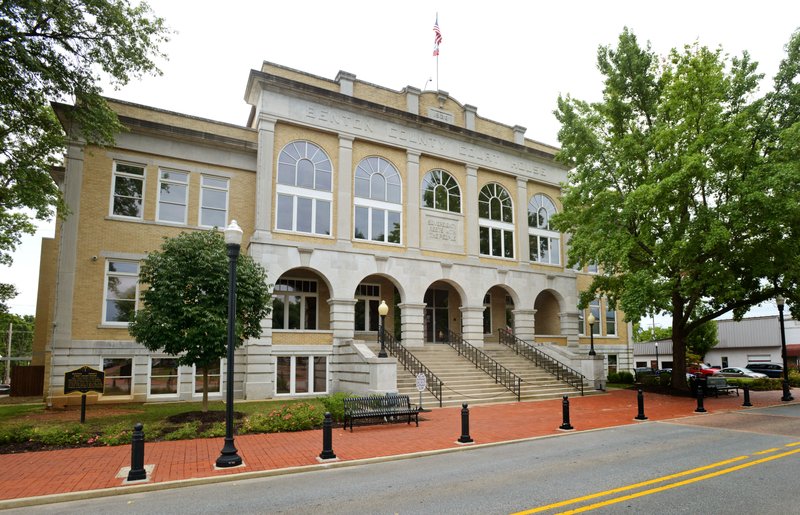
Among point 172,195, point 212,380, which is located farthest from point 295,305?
point 172,195

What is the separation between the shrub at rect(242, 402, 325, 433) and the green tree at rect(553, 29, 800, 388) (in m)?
13.9

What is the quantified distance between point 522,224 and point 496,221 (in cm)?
180

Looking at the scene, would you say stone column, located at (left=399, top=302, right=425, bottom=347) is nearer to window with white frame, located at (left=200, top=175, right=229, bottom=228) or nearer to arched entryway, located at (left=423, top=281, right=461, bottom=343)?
arched entryway, located at (left=423, top=281, right=461, bottom=343)

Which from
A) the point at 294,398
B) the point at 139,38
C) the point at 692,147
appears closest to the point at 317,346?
the point at 294,398

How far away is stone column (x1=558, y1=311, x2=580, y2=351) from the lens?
30.9 m

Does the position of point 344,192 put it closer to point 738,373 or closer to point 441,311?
point 441,311

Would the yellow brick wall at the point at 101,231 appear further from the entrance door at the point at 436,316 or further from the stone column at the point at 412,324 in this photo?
the entrance door at the point at 436,316

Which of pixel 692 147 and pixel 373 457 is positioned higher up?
pixel 692 147

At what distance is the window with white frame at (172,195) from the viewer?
74.8ft

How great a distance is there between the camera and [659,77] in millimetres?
23750

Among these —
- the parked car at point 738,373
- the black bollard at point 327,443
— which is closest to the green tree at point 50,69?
the black bollard at point 327,443

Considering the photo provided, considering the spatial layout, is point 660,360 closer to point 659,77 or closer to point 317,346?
point 659,77

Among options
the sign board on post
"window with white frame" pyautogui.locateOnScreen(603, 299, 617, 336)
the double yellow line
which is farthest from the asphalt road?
"window with white frame" pyautogui.locateOnScreen(603, 299, 617, 336)

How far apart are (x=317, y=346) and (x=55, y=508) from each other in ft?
50.2
